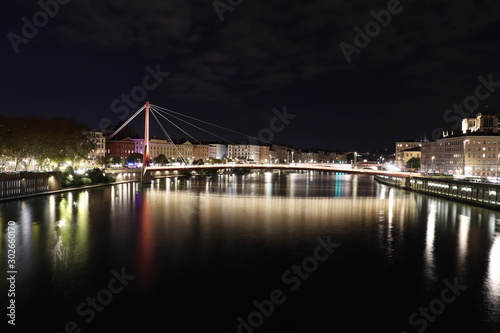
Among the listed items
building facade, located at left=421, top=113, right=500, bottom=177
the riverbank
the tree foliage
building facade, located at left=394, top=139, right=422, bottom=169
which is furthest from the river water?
building facade, located at left=394, top=139, right=422, bottom=169

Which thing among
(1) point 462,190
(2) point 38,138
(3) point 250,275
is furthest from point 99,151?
(3) point 250,275

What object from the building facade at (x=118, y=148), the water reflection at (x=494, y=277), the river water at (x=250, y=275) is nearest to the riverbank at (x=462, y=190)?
the river water at (x=250, y=275)

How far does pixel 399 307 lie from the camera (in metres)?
10.1

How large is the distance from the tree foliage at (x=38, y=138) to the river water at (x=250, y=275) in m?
15.5

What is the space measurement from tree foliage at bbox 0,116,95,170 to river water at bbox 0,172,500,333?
15.5m

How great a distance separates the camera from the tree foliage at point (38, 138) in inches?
1449

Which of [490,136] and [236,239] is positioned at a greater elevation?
[490,136]

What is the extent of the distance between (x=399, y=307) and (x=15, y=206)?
92.3ft

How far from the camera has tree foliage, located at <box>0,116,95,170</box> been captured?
36806 mm

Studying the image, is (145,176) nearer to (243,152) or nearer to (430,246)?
(430,246)

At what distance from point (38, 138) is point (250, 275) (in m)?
35.2

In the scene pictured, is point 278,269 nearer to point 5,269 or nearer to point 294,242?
point 294,242

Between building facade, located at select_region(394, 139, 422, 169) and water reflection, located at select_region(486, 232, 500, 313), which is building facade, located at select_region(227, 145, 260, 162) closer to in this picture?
building facade, located at select_region(394, 139, 422, 169)

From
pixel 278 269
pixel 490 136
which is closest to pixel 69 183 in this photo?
pixel 278 269
